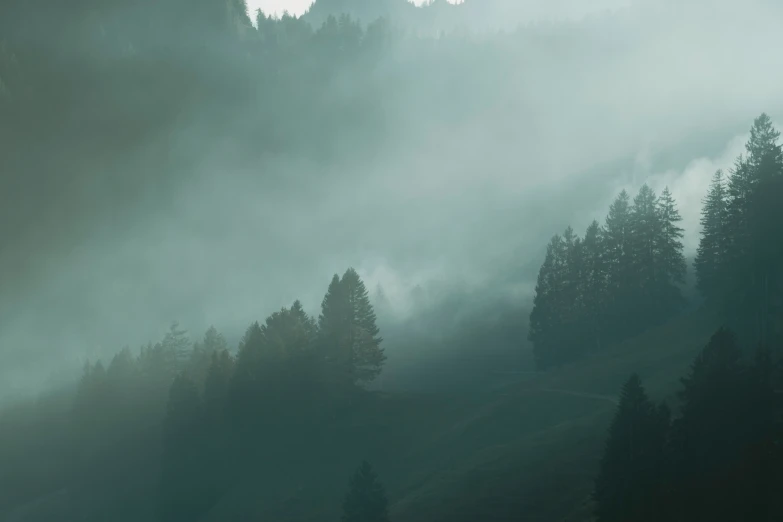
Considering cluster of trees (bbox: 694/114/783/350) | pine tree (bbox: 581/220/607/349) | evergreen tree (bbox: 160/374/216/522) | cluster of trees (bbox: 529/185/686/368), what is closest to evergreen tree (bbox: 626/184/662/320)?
cluster of trees (bbox: 529/185/686/368)

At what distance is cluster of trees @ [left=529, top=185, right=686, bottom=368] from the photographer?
73438 millimetres

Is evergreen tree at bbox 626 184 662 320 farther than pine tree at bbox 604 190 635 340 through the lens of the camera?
No

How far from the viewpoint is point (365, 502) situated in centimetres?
4288

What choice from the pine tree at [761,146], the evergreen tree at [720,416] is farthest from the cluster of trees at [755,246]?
the evergreen tree at [720,416]

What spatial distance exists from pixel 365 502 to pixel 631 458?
1591 centimetres

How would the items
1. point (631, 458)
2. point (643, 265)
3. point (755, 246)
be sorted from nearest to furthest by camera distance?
point (631, 458) → point (755, 246) → point (643, 265)

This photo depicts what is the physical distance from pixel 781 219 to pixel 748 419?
23.9 meters

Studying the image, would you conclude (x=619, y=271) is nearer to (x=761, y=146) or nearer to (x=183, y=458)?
(x=761, y=146)

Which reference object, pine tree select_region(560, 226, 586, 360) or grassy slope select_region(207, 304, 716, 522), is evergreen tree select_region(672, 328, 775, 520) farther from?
pine tree select_region(560, 226, 586, 360)

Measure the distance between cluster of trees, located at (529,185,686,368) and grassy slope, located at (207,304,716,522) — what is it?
164 inches

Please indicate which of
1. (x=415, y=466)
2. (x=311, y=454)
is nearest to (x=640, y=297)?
(x=415, y=466)

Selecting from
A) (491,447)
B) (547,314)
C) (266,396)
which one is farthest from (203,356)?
(491,447)

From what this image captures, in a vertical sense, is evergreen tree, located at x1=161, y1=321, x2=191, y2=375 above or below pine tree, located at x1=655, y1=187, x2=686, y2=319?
above

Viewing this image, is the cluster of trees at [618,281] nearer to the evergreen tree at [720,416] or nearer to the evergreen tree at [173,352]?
the evergreen tree at [720,416]
